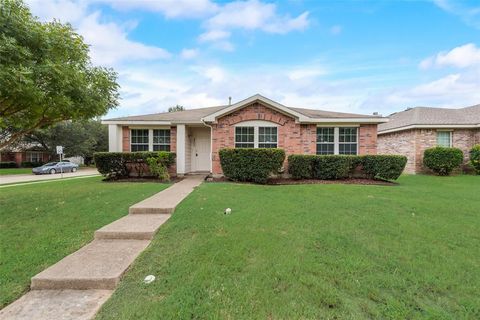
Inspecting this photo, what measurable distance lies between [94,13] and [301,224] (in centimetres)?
1116

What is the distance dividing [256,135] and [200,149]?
377cm

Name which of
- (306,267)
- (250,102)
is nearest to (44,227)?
(306,267)

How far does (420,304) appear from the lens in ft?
7.66

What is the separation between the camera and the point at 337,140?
12.1 meters

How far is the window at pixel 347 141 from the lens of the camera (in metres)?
12.1

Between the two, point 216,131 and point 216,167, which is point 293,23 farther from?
point 216,167

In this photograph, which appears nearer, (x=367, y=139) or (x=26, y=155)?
(x=367, y=139)

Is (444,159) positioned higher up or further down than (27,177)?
higher up

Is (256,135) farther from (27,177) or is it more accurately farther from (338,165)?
(27,177)

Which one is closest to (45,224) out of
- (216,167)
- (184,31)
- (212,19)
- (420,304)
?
(420,304)

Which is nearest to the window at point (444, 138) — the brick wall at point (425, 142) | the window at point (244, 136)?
the brick wall at point (425, 142)

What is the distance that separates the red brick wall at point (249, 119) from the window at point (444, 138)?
11.1 m

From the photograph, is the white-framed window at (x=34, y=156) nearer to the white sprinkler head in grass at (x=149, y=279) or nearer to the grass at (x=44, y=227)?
the grass at (x=44, y=227)

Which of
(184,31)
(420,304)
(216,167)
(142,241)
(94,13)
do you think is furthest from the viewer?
(184,31)
